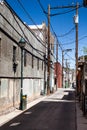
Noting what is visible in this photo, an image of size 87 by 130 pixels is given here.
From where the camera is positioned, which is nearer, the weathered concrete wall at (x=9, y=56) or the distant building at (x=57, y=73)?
the weathered concrete wall at (x=9, y=56)

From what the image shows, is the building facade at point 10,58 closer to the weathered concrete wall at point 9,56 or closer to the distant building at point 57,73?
the weathered concrete wall at point 9,56

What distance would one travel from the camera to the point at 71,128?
16281mm

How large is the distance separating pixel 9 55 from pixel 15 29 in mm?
2639

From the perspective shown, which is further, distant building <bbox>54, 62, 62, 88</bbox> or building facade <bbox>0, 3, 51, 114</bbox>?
distant building <bbox>54, 62, 62, 88</bbox>

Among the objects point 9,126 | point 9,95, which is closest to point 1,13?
point 9,95

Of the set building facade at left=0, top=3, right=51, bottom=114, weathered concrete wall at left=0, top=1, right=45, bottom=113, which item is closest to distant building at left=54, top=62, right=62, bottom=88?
building facade at left=0, top=3, right=51, bottom=114

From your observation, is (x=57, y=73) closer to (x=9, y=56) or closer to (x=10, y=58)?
→ (x=10, y=58)

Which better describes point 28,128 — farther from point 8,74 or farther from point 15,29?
point 15,29

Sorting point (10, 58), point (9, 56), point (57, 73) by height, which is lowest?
point (10, 58)

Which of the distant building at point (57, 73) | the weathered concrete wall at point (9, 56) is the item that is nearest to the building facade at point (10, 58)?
the weathered concrete wall at point (9, 56)

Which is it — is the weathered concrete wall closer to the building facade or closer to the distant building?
the building facade

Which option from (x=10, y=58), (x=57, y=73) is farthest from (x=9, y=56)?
(x=57, y=73)

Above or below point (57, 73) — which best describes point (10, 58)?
below

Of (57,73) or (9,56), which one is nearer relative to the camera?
(9,56)
